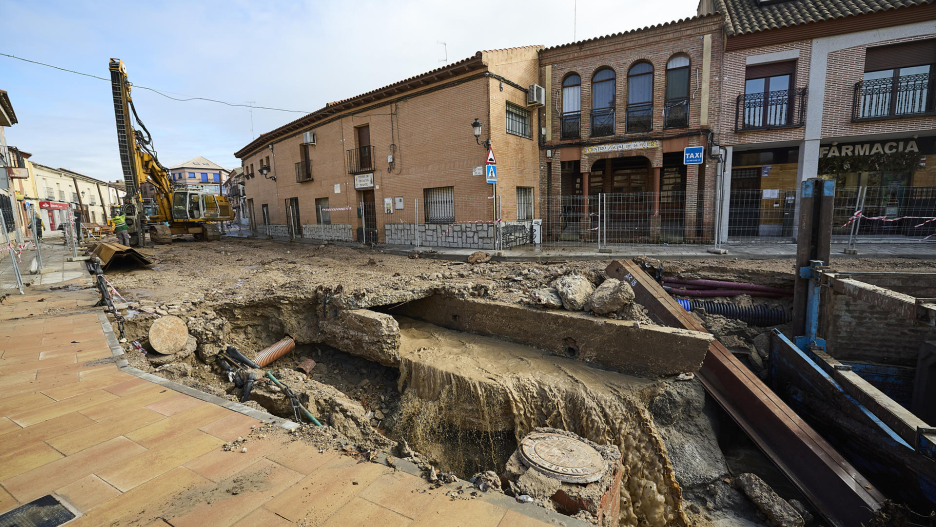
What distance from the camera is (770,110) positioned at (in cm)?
1220

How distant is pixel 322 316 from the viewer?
20.7ft

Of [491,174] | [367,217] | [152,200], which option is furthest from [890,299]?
[152,200]

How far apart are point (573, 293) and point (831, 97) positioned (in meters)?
12.3

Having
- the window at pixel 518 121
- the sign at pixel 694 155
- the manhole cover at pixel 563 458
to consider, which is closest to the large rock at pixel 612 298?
the manhole cover at pixel 563 458

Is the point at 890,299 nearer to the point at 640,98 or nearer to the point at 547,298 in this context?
the point at 547,298

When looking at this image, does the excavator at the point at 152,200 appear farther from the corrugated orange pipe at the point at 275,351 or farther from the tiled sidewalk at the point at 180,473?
the tiled sidewalk at the point at 180,473

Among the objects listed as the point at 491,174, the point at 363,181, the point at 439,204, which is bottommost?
the point at 439,204

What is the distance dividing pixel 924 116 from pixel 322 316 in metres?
17.0

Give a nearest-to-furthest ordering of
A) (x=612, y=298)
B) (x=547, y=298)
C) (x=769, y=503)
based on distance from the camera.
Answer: (x=769, y=503) < (x=612, y=298) < (x=547, y=298)

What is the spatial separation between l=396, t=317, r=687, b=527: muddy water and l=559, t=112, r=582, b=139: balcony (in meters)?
10.9

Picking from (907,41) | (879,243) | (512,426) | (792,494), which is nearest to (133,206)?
(512,426)

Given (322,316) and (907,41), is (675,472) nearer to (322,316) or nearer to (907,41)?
(322,316)

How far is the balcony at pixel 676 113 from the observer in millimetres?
12711

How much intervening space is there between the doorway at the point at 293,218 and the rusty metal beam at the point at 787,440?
20303 mm
